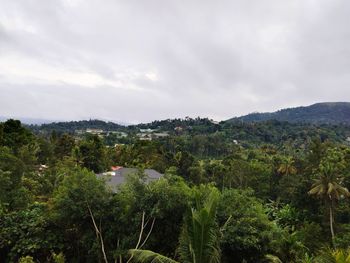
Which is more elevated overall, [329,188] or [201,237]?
[201,237]

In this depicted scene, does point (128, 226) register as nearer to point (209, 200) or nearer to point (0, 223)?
point (0, 223)

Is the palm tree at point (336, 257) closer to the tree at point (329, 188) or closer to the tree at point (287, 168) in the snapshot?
the tree at point (329, 188)

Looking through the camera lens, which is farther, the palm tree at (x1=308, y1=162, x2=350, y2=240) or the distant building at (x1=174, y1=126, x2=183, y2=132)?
the distant building at (x1=174, y1=126, x2=183, y2=132)

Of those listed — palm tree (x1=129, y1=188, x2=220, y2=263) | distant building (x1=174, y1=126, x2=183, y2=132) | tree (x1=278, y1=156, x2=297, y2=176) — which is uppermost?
distant building (x1=174, y1=126, x2=183, y2=132)

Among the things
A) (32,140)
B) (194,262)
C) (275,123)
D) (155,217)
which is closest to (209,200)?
(194,262)

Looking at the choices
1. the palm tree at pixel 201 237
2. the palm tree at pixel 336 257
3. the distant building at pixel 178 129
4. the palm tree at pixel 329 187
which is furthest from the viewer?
the distant building at pixel 178 129

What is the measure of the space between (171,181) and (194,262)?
704 cm

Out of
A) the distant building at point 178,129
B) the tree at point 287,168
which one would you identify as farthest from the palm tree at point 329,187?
the distant building at point 178,129

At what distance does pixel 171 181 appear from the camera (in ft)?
50.7

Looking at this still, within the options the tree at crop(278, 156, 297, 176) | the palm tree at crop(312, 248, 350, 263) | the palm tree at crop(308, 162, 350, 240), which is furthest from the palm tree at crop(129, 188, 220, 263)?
the tree at crop(278, 156, 297, 176)

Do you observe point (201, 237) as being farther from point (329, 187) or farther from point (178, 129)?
point (178, 129)

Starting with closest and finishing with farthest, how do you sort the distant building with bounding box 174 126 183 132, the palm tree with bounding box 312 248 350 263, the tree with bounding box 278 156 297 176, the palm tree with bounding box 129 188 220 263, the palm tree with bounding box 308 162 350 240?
the palm tree with bounding box 312 248 350 263, the palm tree with bounding box 129 188 220 263, the palm tree with bounding box 308 162 350 240, the tree with bounding box 278 156 297 176, the distant building with bounding box 174 126 183 132

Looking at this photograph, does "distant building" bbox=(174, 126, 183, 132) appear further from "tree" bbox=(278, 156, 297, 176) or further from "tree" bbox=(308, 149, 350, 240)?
"tree" bbox=(308, 149, 350, 240)

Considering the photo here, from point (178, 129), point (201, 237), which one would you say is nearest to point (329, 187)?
point (201, 237)
